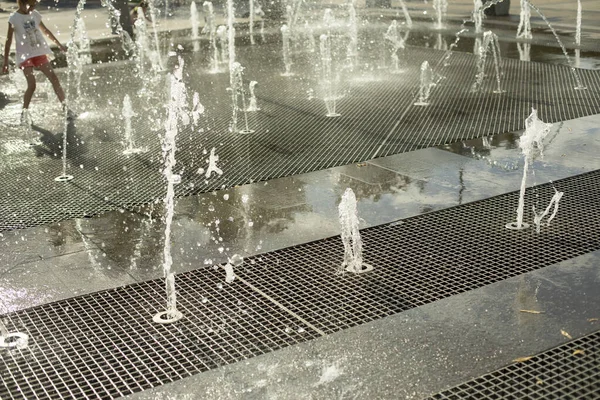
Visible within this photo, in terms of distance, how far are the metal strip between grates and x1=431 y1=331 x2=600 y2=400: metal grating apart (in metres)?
0.80

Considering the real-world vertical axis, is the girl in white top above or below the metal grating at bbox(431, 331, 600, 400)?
above

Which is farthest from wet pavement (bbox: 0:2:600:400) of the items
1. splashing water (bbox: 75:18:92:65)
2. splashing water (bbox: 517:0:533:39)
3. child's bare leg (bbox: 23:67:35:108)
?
splashing water (bbox: 517:0:533:39)

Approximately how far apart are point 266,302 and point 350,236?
1.03 metres

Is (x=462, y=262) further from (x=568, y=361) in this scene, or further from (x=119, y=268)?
(x=119, y=268)

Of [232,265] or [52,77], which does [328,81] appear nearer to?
[52,77]

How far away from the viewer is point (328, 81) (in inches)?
435

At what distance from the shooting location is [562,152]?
705 cm

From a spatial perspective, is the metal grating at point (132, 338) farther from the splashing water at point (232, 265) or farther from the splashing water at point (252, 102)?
the splashing water at point (252, 102)

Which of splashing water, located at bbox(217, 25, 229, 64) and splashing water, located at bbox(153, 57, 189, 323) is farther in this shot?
splashing water, located at bbox(217, 25, 229, 64)

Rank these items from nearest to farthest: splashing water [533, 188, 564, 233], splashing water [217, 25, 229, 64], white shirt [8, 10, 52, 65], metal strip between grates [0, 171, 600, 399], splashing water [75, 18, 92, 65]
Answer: metal strip between grates [0, 171, 600, 399] < splashing water [533, 188, 564, 233] < white shirt [8, 10, 52, 65] < splashing water [217, 25, 229, 64] < splashing water [75, 18, 92, 65]

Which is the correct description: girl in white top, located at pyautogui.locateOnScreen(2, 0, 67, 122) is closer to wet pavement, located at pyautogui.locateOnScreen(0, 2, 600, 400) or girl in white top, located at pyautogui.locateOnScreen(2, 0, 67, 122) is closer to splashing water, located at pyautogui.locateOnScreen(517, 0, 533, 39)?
wet pavement, located at pyautogui.locateOnScreen(0, 2, 600, 400)

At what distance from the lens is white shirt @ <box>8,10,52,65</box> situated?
9.10 metres

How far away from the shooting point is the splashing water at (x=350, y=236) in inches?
193

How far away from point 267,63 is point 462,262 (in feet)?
27.2
